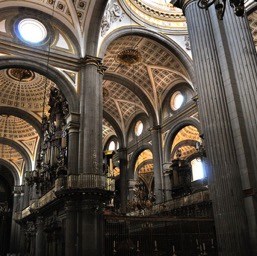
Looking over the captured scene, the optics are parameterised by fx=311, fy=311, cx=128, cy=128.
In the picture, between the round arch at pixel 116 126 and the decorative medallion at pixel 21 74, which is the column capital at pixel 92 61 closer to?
the decorative medallion at pixel 21 74

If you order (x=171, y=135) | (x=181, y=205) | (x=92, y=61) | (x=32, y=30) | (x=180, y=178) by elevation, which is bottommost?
(x=181, y=205)

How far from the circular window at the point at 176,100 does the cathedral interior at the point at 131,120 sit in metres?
0.14

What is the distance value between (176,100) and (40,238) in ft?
41.4

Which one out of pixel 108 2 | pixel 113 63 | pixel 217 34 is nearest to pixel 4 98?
pixel 113 63

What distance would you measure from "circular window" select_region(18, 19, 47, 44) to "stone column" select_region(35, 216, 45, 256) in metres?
9.78

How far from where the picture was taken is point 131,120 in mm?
25844

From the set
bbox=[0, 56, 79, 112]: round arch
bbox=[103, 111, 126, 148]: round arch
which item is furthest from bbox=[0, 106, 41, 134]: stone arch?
bbox=[0, 56, 79, 112]: round arch

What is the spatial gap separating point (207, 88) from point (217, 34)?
1.54 m

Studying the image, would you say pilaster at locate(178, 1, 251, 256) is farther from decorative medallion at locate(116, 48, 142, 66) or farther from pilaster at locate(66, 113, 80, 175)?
decorative medallion at locate(116, 48, 142, 66)

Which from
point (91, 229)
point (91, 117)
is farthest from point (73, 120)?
point (91, 229)

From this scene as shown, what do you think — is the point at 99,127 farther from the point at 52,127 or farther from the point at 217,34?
the point at 217,34

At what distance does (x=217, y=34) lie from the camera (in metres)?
7.80

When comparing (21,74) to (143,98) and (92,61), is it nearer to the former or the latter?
(92,61)

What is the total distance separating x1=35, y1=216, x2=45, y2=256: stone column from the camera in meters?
16.9
